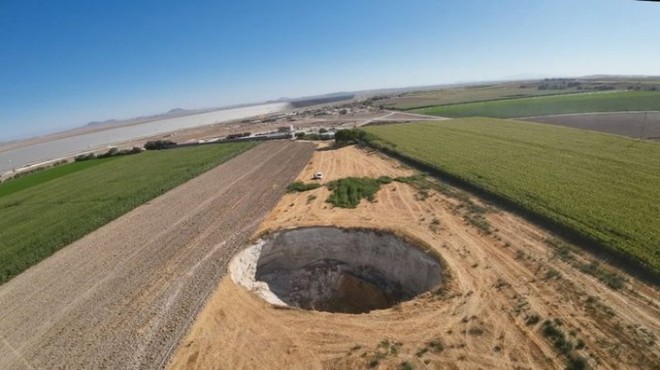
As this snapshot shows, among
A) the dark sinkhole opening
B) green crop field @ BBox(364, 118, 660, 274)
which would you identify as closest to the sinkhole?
the dark sinkhole opening

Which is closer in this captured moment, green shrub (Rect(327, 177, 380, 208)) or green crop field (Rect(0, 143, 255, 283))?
green crop field (Rect(0, 143, 255, 283))

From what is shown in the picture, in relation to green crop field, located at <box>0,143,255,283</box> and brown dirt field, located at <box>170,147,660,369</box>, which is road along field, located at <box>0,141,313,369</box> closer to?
green crop field, located at <box>0,143,255,283</box>

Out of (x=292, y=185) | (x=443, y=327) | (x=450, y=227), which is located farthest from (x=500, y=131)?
(x=443, y=327)

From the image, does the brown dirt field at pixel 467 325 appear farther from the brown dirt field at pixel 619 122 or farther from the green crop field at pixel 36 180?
the green crop field at pixel 36 180

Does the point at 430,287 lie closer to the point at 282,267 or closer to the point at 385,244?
the point at 385,244

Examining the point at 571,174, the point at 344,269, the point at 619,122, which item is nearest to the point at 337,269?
the point at 344,269

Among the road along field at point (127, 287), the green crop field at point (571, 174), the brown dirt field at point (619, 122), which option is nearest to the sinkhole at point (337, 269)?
the road along field at point (127, 287)

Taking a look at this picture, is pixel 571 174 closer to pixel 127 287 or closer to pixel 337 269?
pixel 337 269
